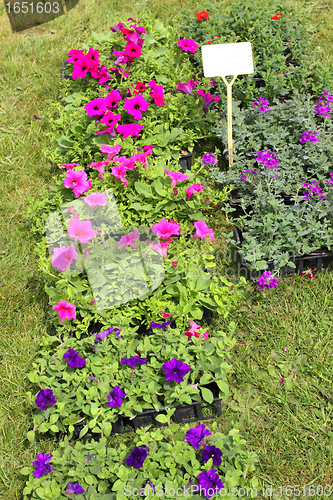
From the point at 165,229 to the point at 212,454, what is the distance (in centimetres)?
109

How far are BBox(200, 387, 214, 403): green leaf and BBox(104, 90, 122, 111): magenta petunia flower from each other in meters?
1.95

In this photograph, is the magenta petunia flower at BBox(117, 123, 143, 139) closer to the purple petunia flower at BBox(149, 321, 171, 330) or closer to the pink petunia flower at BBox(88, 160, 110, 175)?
the pink petunia flower at BBox(88, 160, 110, 175)

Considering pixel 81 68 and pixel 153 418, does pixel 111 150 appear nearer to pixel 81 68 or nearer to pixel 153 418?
pixel 81 68

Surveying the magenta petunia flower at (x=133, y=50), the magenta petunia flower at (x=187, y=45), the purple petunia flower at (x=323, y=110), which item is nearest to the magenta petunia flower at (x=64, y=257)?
the magenta petunia flower at (x=133, y=50)

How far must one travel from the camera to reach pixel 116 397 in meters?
1.84

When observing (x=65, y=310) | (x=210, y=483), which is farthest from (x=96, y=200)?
(x=210, y=483)

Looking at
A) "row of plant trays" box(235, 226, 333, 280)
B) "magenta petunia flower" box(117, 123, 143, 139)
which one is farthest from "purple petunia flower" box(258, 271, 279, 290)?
"magenta petunia flower" box(117, 123, 143, 139)

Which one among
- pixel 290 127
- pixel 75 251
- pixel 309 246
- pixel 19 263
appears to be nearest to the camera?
pixel 75 251

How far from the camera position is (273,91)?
11.0ft

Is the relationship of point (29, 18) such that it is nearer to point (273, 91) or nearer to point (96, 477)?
point (273, 91)

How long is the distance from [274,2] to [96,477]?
423 centimetres

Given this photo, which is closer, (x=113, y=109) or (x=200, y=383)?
(x=200, y=383)

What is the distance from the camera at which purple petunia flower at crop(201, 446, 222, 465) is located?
163 cm

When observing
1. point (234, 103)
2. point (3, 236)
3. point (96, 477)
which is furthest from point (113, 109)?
point (96, 477)
